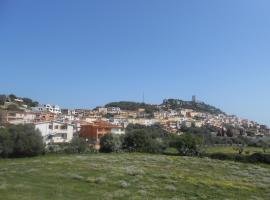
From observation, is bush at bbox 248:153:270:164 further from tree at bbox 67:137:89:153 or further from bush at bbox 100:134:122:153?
tree at bbox 67:137:89:153

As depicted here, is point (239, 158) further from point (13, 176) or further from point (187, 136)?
point (13, 176)

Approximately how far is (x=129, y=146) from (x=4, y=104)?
80.7 meters

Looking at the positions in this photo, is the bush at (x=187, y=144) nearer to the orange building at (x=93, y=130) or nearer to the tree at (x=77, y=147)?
the tree at (x=77, y=147)

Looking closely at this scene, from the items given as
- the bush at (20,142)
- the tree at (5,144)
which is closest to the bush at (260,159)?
the bush at (20,142)

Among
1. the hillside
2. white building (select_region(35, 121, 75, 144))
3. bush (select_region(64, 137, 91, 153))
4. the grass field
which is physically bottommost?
the grass field

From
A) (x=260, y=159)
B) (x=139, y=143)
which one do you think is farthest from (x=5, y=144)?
(x=260, y=159)

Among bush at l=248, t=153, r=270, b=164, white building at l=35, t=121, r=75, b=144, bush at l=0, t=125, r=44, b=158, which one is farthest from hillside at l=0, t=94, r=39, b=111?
bush at l=248, t=153, r=270, b=164

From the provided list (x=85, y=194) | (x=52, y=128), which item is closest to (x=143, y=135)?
(x=52, y=128)

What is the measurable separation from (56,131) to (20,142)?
33.5 m

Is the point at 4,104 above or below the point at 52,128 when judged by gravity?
above

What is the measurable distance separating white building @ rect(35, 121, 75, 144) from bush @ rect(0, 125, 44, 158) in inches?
1076

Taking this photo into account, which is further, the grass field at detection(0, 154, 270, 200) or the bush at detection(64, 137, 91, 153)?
the bush at detection(64, 137, 91, 153)

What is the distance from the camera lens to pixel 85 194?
84.0 ft

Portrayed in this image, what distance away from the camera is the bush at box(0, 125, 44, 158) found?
6105 centimetres
